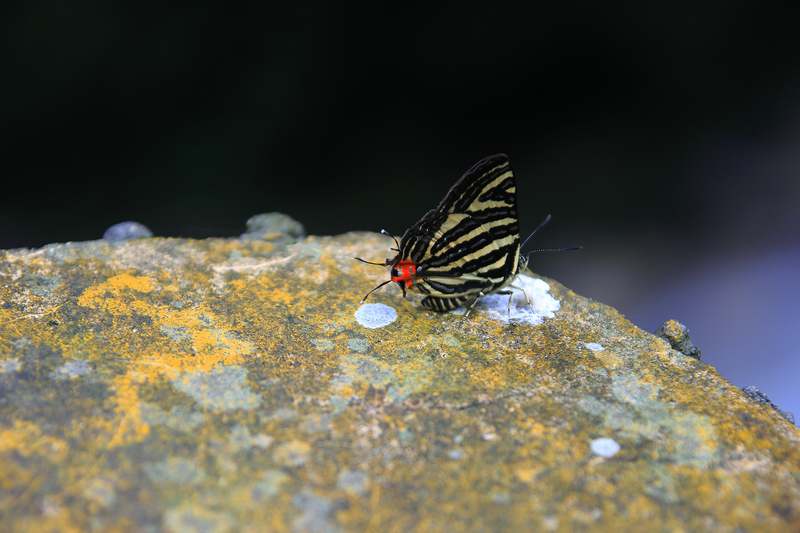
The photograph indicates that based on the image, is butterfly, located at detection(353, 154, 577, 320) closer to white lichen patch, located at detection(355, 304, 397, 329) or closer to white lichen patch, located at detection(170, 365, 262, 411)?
white lichen patch, located at detection(355, 304, 397, 329)

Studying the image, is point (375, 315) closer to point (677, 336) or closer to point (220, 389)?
point (220, 389)

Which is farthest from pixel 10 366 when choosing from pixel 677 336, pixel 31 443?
pixel 677 336

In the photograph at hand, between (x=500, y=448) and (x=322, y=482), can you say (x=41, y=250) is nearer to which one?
(x=322, y=482)

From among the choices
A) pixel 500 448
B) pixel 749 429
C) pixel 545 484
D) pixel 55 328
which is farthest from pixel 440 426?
pixel 55 328

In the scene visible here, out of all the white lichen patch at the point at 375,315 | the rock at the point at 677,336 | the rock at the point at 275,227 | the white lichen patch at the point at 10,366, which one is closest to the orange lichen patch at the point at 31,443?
the white lichen patch at the point at 10,366

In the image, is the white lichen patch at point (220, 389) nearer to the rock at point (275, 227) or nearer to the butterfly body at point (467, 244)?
the butterfly body at point (467, 244)
